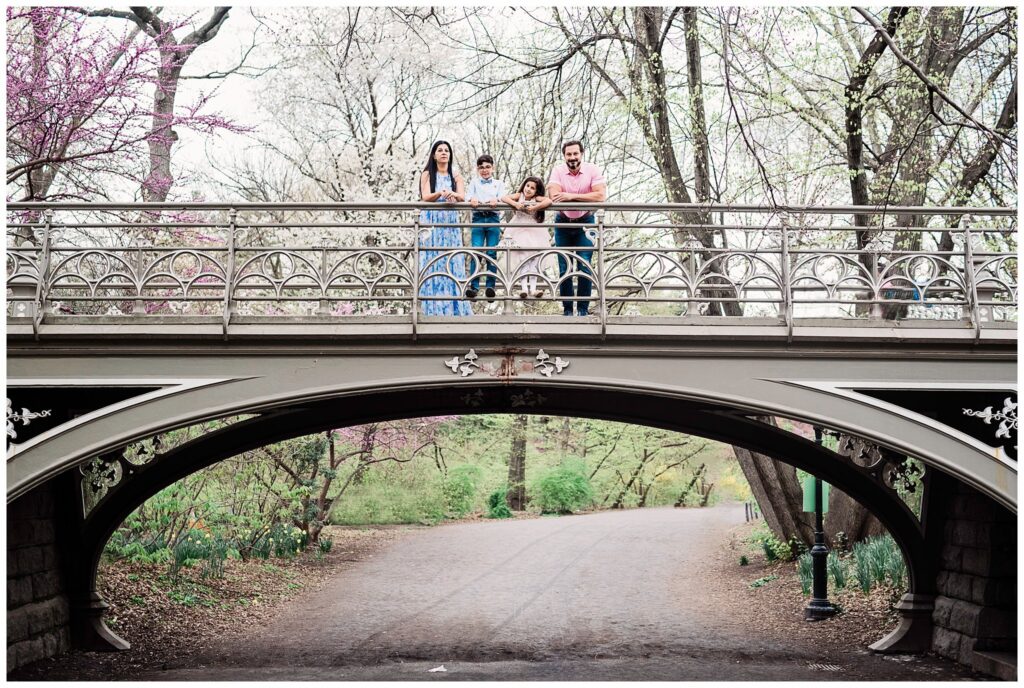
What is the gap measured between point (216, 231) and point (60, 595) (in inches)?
240

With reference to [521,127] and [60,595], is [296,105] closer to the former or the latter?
[521,127]

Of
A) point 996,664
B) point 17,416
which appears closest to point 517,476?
point 996,664

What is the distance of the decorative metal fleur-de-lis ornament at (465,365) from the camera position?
778cm

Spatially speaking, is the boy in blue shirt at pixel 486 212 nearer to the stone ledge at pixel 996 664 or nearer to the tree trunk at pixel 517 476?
the stone ledge at pixel 996 664

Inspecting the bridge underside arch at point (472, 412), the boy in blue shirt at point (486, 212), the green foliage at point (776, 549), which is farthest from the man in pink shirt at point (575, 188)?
the green foliage at point (776, 549)

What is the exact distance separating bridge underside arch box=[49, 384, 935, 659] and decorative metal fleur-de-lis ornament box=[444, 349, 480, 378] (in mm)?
1781

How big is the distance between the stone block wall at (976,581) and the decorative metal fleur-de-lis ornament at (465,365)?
5646 millimetres

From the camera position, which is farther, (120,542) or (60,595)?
(120,542)

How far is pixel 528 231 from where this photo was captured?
29.2ft

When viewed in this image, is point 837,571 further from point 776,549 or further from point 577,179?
point 577,179

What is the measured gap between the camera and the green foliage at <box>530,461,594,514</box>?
2927cm

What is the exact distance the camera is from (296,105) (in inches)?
790

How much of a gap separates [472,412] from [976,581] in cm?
542

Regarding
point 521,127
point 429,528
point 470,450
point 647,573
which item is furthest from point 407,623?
point 470,450
